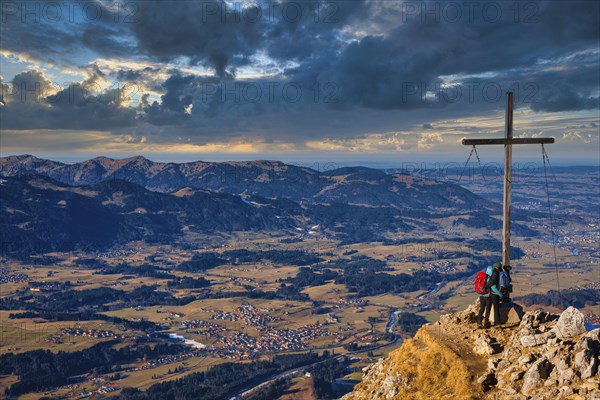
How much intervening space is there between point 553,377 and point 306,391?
578 ft

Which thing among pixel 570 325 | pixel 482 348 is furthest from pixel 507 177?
pixel 482 348

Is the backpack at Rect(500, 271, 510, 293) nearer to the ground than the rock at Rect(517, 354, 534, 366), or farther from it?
farther from it

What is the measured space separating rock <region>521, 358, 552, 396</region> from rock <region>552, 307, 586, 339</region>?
6.35 feet

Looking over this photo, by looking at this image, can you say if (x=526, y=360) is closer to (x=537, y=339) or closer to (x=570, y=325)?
(x=537, y=339)

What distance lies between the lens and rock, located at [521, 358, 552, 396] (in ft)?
67.5

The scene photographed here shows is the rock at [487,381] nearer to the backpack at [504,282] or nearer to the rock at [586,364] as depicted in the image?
the rock at [586,364]

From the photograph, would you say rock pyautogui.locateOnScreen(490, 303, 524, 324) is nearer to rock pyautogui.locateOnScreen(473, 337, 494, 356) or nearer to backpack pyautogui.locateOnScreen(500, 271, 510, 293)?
backpack pyautogui.locateOnScreen(500, 271, 510, 293)

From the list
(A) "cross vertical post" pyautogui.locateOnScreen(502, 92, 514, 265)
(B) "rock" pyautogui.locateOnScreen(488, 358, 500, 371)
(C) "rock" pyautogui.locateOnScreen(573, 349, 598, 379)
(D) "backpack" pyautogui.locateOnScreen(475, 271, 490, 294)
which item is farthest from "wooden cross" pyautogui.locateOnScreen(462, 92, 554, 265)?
(C) "rock" pyautogui.locateOnScreen(573, 349, 598, 379)

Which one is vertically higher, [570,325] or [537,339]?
[570,325]

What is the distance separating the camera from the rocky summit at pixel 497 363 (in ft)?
65.2

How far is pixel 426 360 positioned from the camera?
25281 millimetres

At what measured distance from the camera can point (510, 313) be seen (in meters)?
27.3

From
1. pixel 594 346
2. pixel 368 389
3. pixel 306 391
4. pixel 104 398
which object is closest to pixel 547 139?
pixel 594 346

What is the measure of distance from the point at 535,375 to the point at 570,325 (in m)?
3.18
